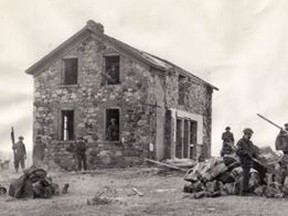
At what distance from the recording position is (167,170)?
82.8 feet

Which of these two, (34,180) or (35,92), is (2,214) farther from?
(35,92)

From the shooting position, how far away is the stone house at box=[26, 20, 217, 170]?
2844 cm

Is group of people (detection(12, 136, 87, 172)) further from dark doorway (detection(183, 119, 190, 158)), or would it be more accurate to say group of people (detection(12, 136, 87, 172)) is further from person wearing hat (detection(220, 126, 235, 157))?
person wearing hat (detection(220, 126, 235, 157))

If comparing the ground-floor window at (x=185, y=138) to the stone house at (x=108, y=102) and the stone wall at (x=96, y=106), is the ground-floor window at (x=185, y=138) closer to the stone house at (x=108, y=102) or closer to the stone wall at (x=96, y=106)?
the stone house at (x=108, y=102)

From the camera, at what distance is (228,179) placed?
1772cm

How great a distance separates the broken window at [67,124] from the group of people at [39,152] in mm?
1292

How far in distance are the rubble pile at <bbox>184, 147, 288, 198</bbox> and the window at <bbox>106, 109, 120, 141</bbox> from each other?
11.0 m

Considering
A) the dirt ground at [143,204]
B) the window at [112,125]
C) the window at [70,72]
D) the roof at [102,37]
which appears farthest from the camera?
the window at [70,72]

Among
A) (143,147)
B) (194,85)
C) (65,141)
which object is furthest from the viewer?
(194,85)

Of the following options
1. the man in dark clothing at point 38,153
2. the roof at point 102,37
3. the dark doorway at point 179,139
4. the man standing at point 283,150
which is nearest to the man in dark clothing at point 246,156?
the man standing at point 283,150

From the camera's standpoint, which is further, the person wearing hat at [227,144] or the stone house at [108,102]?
the stone house at [108,102]

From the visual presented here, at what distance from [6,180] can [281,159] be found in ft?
38.9

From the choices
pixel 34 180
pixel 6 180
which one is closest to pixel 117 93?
pixel 6 180

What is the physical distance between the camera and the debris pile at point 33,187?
17.3 meters
